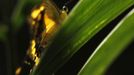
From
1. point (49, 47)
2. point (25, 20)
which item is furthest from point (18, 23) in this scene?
point (49, 47)

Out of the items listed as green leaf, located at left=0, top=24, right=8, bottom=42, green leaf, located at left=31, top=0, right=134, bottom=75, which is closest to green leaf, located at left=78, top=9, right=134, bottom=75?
green leaf, located at left=31, top=0, right=134, bottom=75

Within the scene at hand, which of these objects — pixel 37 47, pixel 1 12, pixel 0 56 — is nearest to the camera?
pixel 1 12

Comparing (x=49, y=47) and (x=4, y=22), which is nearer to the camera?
(x=4, y=22)

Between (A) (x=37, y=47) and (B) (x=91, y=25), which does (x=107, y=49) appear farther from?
(A) (x=37, y=47)

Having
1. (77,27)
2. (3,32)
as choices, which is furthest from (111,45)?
(3,32)

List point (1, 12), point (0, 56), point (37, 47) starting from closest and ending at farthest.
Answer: point (1, 12) < point (0, 56) < point (37, 47)
